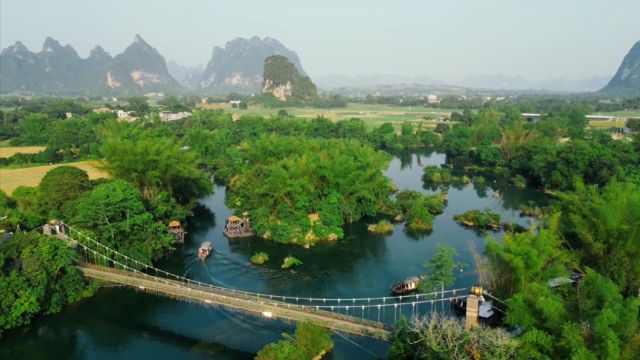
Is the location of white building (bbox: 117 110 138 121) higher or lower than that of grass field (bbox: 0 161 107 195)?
higher

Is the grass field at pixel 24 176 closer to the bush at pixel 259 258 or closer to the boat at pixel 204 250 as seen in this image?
the boat at pixel 204 250

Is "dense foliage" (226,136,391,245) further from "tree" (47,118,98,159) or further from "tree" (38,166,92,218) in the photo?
"tree" (47,118,98,159)

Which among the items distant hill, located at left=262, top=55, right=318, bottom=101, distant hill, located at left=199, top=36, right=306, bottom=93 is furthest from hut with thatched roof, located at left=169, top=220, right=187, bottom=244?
distant hill, located at left=199, top=36, right=306, bottom=93

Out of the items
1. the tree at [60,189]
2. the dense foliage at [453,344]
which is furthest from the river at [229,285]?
the tree at [60,189]

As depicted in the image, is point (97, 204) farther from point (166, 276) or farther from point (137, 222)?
point (166, 276)

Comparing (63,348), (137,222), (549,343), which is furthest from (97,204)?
(549,343)

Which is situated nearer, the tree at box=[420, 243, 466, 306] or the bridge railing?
the bridge railing
